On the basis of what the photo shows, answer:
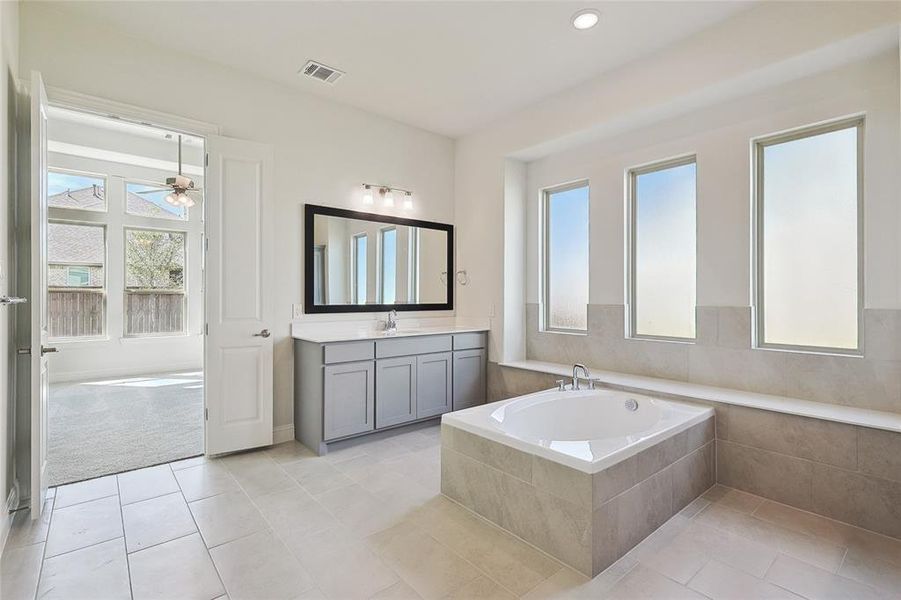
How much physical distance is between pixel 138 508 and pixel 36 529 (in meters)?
0.42

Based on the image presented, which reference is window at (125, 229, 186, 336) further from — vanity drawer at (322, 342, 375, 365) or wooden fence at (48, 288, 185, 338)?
vanity drawer at (322, 342, 375, 365)

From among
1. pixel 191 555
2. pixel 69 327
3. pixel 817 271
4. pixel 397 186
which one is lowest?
pixel 191 555

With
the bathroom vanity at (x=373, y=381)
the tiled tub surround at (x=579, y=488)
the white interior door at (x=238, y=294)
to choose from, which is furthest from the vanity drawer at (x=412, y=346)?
the tiled tub surround at (x=579, y=488)

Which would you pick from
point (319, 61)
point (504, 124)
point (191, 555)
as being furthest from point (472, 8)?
point (191, 555)

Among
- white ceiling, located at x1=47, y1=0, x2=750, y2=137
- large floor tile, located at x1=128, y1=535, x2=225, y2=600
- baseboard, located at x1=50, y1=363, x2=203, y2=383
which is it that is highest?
white ceiling, located at x1=47, y1=0, x2=750, y2=137

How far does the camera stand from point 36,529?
2.24m

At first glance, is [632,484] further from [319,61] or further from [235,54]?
[235,54]

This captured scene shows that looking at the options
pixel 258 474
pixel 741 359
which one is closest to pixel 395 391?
pixel 258 474

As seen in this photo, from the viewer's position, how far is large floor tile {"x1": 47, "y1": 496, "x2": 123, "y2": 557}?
2.13m

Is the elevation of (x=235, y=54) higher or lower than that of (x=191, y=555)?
higher

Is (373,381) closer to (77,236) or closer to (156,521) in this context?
(156,521)

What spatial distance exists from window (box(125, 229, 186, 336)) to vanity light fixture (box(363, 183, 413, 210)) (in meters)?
4.52

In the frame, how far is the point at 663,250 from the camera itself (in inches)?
139

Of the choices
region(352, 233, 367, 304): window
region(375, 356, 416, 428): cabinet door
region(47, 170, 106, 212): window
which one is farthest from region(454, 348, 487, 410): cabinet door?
region(47, 170, 106, 212): window
